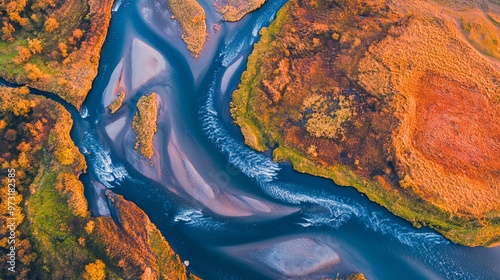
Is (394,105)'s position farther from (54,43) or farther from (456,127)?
(54,43)


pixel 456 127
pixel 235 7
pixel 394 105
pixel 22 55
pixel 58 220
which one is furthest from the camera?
pixel 235 7

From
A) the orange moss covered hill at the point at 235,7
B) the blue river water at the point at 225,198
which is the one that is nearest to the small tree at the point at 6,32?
the blue river water at the point at 225,198

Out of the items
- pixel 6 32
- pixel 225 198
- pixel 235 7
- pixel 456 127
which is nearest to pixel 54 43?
pixel 6 32

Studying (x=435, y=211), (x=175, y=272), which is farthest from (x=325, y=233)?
(x=175, y=272)

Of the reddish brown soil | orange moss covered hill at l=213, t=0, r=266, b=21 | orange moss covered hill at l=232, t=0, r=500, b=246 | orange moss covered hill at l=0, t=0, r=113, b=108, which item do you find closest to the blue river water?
orange moss covered hill at l=232, t=0, r=500, b=246

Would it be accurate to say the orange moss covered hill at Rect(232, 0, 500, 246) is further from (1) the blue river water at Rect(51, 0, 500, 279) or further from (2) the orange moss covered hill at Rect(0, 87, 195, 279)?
(2) the orange moss covered hill at Rect(0, 87, 195, 279)

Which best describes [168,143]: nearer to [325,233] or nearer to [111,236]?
[111,236]

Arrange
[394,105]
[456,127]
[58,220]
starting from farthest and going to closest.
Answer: [394,105] → [456,127] → [58,220]
